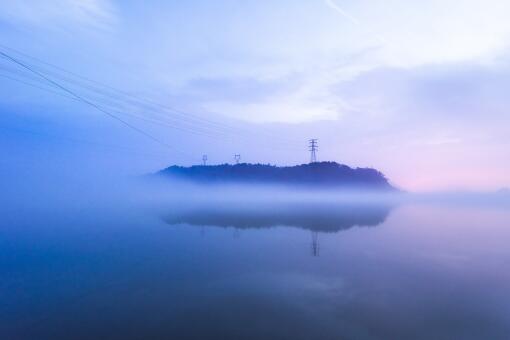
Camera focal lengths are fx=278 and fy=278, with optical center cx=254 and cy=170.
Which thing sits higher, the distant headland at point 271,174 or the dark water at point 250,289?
the distant headland at point 271,174

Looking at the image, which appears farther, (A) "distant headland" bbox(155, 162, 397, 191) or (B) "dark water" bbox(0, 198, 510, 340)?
(A) "distant headland" bbox(155, 162, 397, 191)

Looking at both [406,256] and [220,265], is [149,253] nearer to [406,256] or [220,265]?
[220,265]

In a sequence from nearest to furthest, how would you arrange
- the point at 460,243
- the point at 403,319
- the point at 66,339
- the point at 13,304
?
the point at 66,339
the point at 403,319
the point at 13,304
the point at 460,243

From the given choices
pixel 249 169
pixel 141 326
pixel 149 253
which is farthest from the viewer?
pixel 249 169

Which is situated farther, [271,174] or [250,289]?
[271,174]

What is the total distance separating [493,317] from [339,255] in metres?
11.7

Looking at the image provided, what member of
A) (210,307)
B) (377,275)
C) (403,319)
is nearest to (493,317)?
(403,319)

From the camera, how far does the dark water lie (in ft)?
36.3

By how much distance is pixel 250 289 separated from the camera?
15.4m

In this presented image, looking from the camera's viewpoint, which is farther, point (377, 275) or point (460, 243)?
point (460, 243)

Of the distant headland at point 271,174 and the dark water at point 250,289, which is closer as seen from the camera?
the dark water at point 250,289

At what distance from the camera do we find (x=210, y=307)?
13008 mm

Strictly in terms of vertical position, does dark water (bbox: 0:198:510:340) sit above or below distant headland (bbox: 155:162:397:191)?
below

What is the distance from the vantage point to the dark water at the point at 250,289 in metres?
11.1
